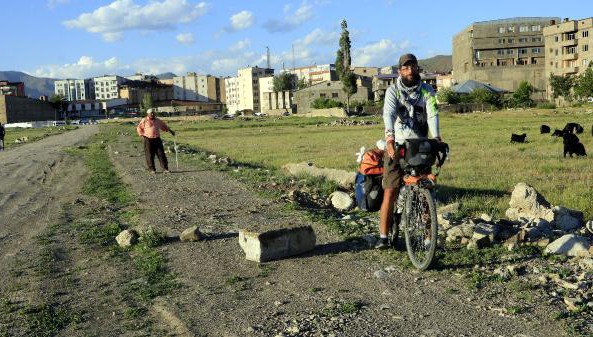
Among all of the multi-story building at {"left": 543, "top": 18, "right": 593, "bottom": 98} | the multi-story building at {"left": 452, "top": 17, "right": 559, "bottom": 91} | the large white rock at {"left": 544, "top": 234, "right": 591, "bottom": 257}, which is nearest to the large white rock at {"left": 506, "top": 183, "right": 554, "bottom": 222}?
the large white rock at {"left": 544, "top": 234, "right": 591, "bottom": 257}

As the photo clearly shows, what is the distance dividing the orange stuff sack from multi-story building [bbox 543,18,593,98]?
128 meters

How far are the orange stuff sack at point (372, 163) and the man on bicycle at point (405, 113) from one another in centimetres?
35

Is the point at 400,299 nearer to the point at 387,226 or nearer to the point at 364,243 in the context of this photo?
the point at 387,226

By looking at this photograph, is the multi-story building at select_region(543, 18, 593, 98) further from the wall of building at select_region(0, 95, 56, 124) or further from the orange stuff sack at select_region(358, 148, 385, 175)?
the orange stuff sack at select_region(358, 148, 385, 175)

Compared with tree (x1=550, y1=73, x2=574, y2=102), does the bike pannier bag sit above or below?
below

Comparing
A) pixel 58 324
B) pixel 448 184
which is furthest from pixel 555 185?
pixel 58 324

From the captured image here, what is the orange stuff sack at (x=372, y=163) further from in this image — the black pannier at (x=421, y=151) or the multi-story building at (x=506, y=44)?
the multi-story building at (x=506, y=44)

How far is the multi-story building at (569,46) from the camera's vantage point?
123400mm

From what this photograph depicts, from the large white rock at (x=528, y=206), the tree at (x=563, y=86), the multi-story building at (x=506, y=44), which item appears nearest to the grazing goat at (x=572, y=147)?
the large white rock at (x=528, y=206)

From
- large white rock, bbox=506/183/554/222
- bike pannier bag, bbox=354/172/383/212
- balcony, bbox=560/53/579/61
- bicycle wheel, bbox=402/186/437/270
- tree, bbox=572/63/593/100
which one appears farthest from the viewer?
balcony, bbox=560/53/579/61

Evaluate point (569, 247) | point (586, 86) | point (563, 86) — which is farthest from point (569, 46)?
point (569, 247)

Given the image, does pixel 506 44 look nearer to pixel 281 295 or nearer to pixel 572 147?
pixel 572 147

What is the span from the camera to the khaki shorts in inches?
258

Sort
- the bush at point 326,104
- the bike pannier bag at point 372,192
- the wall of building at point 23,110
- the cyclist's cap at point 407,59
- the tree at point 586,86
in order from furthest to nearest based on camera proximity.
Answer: the wall of building at point 23,110 < the bush at point 326,104 < the tree at point 586,86 < the bike pannier bag at point 372,192 < the cyclist's cap at point 407,59
